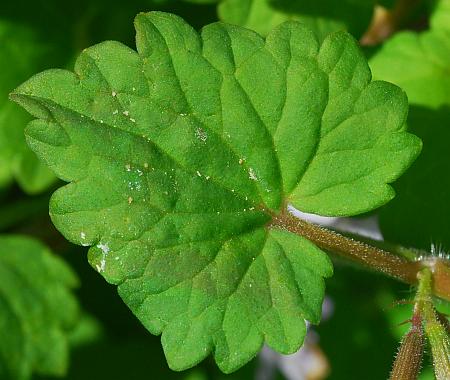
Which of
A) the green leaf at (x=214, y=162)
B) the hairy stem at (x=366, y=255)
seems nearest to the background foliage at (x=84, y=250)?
the hairy stem at (x=366, y=255)

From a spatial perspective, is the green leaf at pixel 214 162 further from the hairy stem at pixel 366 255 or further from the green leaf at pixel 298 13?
the green leaf at pixel 298 13

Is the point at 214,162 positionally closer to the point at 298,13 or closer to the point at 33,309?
the point at 298,13

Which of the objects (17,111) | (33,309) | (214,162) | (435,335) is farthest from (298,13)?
(33,309)

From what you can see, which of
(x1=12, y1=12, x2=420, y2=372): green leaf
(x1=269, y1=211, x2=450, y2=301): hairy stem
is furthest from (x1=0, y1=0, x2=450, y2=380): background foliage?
(x1=12, y1=12, x2=420, y2=372): green leaf

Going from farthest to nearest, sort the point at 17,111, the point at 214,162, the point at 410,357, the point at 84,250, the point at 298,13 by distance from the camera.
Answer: the point at 84,250
the point at 17,111
the point at 298,13
the point at 214,162
the point at 410,357

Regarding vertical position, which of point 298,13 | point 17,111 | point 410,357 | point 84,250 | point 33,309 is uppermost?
point 298,13

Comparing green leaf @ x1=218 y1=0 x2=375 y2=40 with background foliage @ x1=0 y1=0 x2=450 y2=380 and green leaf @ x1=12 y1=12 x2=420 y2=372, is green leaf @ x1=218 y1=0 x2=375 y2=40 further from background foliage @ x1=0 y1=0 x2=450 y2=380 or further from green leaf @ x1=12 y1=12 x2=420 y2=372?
green leaf @ x1=12 y1=12 x2=420 y2=372
